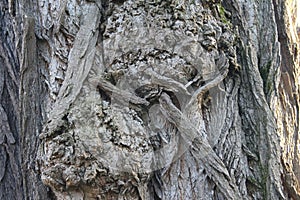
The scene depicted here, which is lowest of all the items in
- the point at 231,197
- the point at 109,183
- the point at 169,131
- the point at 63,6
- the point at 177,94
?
the point at 231,197

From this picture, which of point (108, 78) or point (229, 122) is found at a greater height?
point (108, 78)

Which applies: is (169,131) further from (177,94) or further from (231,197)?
(231,197)

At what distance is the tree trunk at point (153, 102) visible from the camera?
1.37 m

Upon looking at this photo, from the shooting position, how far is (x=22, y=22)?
1.66 m

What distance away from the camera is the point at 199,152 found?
1.43m

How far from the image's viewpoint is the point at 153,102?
4.81ft

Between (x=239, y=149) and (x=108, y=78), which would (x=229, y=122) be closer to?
(x=239, y=149)

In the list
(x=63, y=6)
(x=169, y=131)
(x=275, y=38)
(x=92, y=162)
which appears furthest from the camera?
(x=275, y=38)

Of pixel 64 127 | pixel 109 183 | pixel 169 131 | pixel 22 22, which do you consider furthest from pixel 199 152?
pixel 22 22

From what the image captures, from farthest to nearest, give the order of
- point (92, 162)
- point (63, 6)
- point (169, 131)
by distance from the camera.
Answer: point (63, 6), point (169, 131), point (92, 162)

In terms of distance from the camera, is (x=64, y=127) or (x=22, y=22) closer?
(x=64, y=127)

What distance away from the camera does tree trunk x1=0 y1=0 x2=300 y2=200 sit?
1373 millimetres

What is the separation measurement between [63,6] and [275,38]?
776mm

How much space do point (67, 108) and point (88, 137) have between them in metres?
0.13
